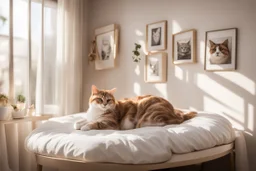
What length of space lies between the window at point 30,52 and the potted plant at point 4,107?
0.26 meters

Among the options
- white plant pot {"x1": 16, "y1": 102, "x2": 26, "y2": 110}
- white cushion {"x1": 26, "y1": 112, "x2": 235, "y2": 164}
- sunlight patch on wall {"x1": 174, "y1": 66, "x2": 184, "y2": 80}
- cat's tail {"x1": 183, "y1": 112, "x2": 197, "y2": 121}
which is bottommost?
white cushion {"x1": 26, "y1": 112, "x2": 235, "y2": 164}

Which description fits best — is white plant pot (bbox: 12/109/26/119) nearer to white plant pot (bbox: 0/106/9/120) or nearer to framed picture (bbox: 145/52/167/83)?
white plant pot (bbox: 0/106/9/120)

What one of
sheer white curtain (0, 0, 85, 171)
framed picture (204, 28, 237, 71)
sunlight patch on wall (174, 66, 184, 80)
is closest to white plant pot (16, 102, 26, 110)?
sheer white curtain (0, 0, 85, 171)

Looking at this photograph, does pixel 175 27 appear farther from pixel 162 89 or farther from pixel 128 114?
pixel 128 114

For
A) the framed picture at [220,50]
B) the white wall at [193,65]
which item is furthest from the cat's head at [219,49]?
the white wall at [193,65]

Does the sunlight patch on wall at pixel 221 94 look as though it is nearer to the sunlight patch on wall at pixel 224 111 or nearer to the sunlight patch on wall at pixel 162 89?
the sunlight patch on wall at pixel 224 111

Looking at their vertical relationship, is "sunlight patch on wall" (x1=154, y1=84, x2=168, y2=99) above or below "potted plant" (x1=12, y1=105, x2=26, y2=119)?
above

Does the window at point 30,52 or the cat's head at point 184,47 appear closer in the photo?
the cat's head at point 184,47

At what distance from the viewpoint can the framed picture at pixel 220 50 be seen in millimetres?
2500

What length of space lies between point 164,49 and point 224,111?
927mm

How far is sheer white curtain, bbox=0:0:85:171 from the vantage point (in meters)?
3.13

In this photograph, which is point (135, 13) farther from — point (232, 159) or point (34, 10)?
point (232, 159)

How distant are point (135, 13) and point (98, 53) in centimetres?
76

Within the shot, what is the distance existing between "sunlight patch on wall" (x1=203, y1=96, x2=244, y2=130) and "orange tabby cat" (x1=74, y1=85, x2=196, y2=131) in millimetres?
336
